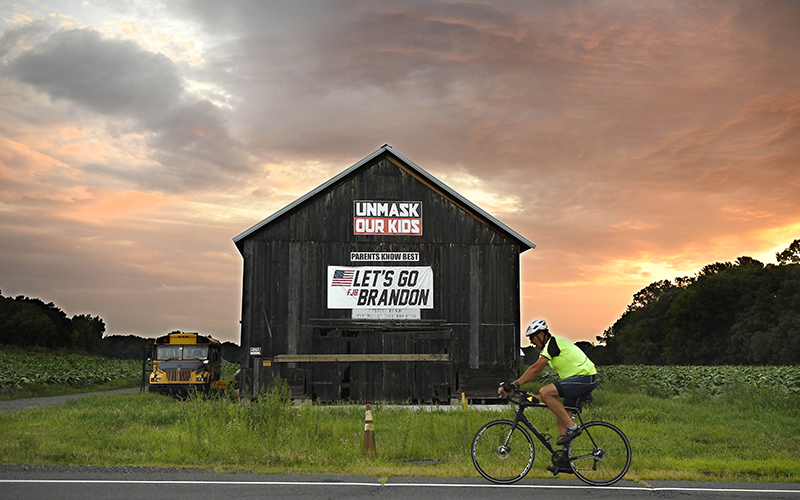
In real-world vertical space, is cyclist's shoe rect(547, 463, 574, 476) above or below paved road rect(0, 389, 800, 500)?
above

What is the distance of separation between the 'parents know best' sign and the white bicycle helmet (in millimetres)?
14276

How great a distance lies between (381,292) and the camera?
24.2 m

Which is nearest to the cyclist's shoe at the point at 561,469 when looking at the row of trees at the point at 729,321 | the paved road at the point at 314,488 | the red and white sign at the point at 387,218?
the paved road at the point at 314,488

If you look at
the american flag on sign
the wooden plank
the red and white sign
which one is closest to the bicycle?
the wooden plank

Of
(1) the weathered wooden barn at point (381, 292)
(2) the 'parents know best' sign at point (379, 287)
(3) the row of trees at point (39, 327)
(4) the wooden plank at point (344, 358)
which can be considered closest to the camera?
(4) the wooden plank at point (344, 358)

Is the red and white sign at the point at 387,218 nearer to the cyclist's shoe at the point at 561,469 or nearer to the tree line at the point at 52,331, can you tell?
the cyclist's shoe at the point at 561,469

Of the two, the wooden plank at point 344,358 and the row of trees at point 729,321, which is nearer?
the wooden plank at point 344,358

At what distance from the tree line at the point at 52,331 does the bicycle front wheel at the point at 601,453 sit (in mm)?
116256

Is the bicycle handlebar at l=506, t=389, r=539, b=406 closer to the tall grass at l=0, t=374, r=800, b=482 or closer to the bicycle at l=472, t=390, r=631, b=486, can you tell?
the bicycle at l=472, t=390, r=631, b=486

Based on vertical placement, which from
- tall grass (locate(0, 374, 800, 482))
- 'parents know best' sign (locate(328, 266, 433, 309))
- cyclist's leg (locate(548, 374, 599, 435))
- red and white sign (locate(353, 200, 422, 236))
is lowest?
tall grass (locate(0, 374, 800, 482))

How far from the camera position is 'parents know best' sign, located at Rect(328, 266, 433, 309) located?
79.0 ft

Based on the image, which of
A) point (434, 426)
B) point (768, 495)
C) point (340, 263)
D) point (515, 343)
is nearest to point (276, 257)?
point (340, 263)

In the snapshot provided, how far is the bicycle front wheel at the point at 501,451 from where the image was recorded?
9.91 m

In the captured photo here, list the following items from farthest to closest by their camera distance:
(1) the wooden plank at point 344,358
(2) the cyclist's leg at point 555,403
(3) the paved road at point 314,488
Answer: (1) the wooden plank at point 344,358
(2) the cyclist's leg at point 555,403
(3) the paved road at point 314,488
